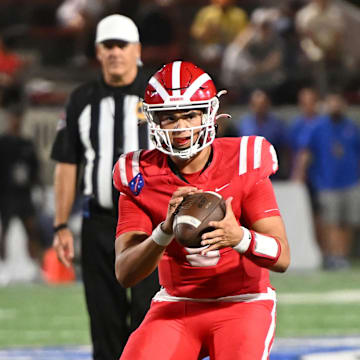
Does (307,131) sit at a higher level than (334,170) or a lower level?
higher

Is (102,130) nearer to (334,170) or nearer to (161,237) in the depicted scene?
(161,237)

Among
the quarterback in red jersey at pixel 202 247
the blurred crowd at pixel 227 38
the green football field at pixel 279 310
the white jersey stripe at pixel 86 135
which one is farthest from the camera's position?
the blurred crowd at pixel 227 38

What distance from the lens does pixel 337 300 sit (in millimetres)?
8945

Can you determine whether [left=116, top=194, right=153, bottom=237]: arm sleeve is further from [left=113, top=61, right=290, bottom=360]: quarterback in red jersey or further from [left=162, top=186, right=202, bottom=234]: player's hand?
[left=162, top=186, right=202, bottom=234]: player's hand

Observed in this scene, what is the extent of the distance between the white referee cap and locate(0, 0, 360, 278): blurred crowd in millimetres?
4441

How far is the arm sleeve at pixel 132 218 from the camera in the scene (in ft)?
13.1

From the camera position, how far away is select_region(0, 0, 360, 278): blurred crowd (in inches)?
454

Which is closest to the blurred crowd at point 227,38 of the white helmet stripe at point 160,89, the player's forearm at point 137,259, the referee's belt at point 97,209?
the referee's belt at point 97,209

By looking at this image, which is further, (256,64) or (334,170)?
(256,64)

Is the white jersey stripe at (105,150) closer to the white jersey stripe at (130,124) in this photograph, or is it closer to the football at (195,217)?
the white jersey stripe at (130,124)

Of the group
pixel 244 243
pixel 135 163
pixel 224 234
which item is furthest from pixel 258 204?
pixel 135 163

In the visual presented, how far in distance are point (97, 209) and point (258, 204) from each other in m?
1.47

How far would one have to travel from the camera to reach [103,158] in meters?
5.24

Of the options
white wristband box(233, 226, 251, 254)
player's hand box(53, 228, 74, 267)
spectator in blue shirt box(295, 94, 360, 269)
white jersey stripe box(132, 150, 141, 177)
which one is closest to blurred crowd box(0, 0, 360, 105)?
spectator in blue shirt box(295, 94, 360, 269)
